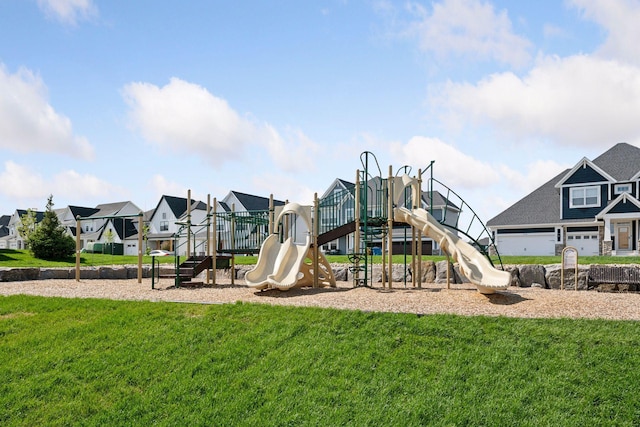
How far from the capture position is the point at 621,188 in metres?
32.2

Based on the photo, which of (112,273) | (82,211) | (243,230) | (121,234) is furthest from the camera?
(82,211)

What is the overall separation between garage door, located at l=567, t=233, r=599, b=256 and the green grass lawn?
26.9 meters

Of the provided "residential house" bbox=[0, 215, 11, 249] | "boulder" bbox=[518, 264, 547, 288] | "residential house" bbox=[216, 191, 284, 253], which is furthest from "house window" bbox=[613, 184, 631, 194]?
"residential house" bbox=[0, 215, 11, 249]

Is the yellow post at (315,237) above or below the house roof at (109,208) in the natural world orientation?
below

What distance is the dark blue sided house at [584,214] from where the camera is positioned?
3077 cm

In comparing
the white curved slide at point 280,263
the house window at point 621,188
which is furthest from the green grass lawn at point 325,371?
the house window at point 621,188

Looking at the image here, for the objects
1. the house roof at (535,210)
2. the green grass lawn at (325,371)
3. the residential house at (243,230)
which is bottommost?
the green grass lawn at (325,371)

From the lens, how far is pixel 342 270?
2023 cm

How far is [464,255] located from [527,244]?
80.9 feet

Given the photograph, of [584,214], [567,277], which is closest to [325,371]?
[567,277]

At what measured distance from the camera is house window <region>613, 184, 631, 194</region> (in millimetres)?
31894

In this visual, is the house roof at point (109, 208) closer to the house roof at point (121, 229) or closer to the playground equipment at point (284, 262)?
the house roof at point (121, 229)

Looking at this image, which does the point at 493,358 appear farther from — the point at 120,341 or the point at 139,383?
the point at 120,341

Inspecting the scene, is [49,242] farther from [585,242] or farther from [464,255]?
[585,242]
